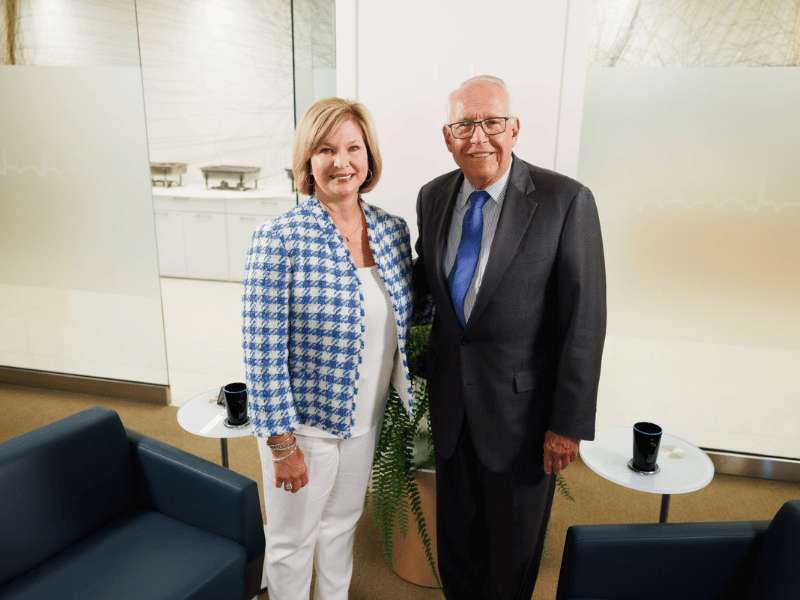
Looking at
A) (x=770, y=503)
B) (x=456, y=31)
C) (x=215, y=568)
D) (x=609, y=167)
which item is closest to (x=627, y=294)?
(x=609, y=167)

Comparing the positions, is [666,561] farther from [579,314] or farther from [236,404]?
[236,404]

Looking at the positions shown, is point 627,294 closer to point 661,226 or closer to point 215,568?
point 661,226

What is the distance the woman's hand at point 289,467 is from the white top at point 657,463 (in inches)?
33.1

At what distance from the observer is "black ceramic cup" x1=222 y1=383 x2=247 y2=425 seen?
1829 millimetres

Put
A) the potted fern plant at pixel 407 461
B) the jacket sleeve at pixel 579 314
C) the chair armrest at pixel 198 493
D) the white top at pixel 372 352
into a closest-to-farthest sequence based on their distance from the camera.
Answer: the jacket sleeve at pixel 579 314, the white top at pixel 372 352, the chair armrest at pixel 198 493, the potted fern plant at pixel 407 461

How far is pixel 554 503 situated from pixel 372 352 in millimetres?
1509

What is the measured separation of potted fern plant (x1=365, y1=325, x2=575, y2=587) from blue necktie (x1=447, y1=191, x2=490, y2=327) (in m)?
0.35

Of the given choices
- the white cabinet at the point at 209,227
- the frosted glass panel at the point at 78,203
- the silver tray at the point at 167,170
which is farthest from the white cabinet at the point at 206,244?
the frosted glass panel at the point at 78,203

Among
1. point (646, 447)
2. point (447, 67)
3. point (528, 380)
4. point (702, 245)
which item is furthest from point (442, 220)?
point (702, 245)

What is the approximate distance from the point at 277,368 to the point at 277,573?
0.62 metres

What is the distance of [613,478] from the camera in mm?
1642

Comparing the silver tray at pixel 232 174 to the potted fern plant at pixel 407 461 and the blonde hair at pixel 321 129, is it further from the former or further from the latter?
the blonde hair at pixel 321 129

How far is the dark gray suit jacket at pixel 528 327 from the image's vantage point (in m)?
1.35

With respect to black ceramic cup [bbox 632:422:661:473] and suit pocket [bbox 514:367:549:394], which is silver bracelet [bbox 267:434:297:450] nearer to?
suit pocket [bbox 514:367:549:394]
